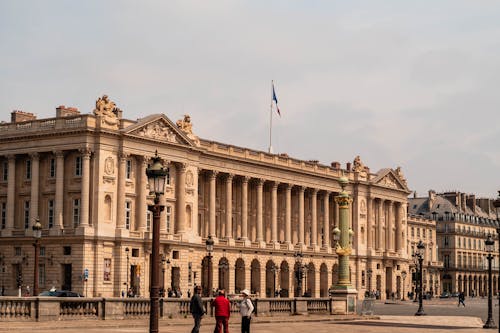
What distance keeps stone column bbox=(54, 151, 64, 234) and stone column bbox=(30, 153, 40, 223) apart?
94.9 inches

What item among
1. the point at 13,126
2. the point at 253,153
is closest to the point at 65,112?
the point at 13,126

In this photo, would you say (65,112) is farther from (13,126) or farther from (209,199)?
(209,199)

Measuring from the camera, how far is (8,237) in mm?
94562

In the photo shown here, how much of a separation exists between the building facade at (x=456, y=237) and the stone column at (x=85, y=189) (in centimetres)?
10615

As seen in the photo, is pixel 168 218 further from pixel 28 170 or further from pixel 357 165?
pixel 357 165

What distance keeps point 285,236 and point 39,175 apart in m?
39.3

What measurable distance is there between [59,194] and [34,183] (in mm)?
3582

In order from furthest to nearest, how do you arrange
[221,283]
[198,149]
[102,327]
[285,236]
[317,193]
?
[317,193], [285,236], [221,283], [198,149], [102,327]

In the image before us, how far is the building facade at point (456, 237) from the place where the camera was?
189 metres

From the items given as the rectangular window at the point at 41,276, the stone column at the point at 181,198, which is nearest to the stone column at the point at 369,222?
the stone column at the point at 181,198

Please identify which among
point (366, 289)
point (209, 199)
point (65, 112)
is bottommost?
point (366, 289)

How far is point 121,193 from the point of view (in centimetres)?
9331

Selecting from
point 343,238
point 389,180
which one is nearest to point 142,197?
point 343,238

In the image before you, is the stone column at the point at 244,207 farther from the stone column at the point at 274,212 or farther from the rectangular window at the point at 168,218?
the rectangular window at the point at 168,218
